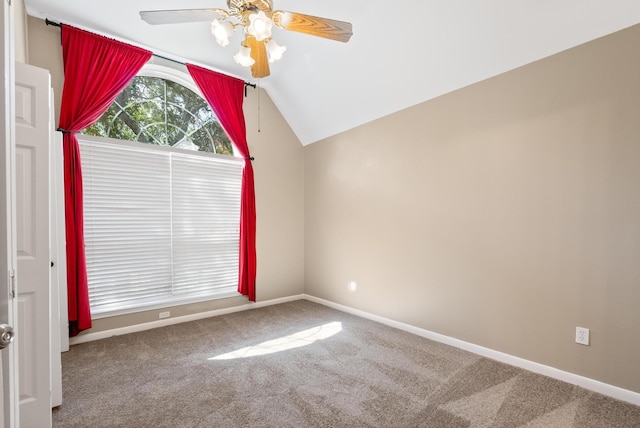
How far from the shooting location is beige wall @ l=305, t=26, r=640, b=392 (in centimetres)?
214

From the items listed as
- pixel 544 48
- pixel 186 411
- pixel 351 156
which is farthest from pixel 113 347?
pixel 544 48

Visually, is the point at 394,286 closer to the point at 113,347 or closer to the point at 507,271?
the point at 507,271

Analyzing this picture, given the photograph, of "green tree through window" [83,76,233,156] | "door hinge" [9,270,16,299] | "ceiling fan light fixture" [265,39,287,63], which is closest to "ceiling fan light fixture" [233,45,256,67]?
"ceiling fan light fixture" [265,39,287,63]

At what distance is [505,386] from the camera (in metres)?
2.29

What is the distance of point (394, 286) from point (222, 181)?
260cm

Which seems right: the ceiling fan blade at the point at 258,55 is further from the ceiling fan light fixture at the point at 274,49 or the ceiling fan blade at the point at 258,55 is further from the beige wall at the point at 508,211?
the beige wall at the point at 508,211

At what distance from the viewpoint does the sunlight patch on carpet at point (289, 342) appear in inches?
113

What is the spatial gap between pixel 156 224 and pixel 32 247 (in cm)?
195

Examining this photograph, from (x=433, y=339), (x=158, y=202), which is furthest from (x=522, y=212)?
(x=158, y=202)

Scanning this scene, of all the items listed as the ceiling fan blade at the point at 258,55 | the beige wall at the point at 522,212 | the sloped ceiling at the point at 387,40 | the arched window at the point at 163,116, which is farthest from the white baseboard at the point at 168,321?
the ceiling fan blade at the point at 258,55

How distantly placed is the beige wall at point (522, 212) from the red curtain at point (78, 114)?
2.96m

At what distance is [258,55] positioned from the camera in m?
2.36

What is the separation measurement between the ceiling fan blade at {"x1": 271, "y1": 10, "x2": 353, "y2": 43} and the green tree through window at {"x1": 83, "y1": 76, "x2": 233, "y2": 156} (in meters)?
2.36

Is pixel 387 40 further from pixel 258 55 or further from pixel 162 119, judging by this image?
pixel 162 119
